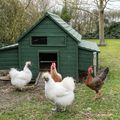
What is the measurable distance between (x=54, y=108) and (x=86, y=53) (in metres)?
3.25

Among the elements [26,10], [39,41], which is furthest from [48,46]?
[26,10]

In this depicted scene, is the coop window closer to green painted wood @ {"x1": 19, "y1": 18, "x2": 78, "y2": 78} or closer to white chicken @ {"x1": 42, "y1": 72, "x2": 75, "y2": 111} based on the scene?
green painted wood @ {"x1": 19, "y1": 18, "x2": 78, "y2": 78}

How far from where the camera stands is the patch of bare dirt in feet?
23.3

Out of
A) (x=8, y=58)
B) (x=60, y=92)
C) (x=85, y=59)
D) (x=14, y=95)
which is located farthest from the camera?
(x=8, y=58)

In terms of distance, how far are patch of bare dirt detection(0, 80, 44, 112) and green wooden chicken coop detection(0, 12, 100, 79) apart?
1156 millimetres

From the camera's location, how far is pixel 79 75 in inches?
408

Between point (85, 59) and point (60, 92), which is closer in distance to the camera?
point (60, 92)

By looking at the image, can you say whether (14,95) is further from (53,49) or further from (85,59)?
(85,59)

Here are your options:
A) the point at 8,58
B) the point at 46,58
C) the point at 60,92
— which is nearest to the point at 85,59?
the point at 46,58

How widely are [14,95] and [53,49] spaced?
2.25 metres

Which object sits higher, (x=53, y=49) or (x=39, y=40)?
(x=39, y=40)

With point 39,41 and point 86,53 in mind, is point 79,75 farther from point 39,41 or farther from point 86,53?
point 39,41

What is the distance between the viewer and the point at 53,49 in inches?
376

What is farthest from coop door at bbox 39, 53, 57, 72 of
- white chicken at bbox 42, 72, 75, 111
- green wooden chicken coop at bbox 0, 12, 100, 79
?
white chicken at bbox 42, 72, 75, 111
